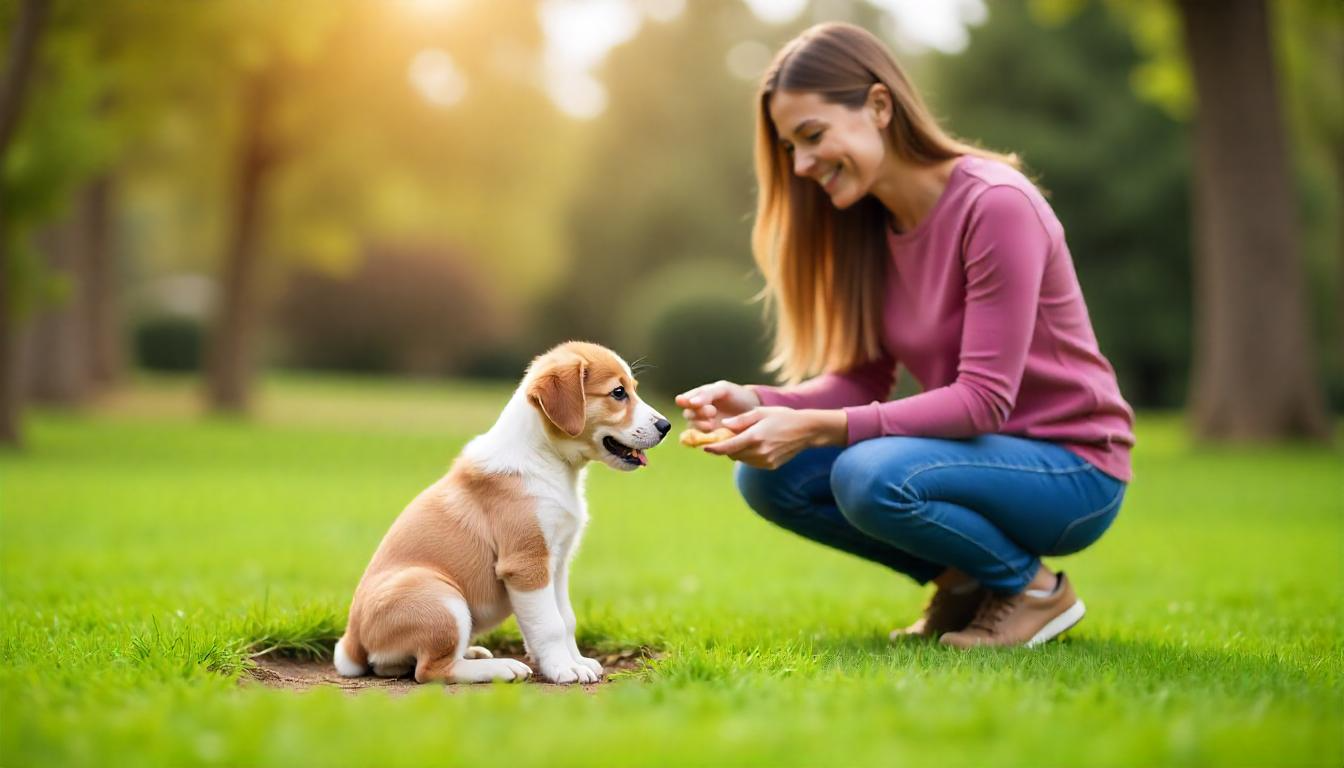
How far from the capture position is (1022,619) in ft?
14.9

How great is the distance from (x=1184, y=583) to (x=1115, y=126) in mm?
23011

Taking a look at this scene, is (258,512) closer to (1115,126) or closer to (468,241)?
(1115,126)

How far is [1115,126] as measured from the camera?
27469 mm

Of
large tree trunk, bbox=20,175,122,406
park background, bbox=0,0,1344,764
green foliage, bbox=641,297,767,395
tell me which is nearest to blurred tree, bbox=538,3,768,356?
park background, bbox=0,0,1344,764

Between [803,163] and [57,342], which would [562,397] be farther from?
[57,342]

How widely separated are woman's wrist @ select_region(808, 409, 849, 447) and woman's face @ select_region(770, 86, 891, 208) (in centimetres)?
87

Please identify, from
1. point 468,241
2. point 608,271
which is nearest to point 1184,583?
point 608,271

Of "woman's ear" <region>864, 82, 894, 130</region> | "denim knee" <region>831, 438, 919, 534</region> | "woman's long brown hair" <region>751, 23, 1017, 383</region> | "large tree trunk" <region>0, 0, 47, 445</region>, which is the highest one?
"large tree trunk" <region>0, 0, 47, 445</region>

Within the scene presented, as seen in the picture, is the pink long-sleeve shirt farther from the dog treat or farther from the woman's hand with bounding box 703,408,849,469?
the dog treat

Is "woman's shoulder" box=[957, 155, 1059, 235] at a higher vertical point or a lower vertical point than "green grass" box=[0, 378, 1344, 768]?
higher

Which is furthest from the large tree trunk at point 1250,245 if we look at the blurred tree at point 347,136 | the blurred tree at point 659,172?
the blurred tree at point 659,172

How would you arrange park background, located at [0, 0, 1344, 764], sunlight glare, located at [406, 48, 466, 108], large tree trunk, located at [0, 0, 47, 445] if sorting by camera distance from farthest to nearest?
1. sunlight glare, located at [406, 48, 466, 108]
2. large tree trunk, located at [0, 0, 47, 445]
3. park background, located at [0, 0, 1344, 764]

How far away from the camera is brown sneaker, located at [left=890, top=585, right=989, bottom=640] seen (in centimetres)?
486

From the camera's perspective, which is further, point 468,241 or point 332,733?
point 468,241
